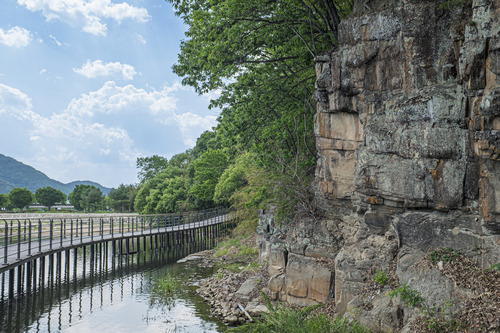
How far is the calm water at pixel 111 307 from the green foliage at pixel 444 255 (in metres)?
6.67

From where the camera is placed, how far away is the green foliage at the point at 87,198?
8462 centimetres

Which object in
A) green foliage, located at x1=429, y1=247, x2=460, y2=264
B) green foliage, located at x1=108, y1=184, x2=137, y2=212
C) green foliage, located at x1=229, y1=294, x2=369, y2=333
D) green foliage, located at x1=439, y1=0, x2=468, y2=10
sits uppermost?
green foliage, located at x1=439, y1=0, x2=468, y2=10

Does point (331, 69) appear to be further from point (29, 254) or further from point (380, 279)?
point (29, 254)

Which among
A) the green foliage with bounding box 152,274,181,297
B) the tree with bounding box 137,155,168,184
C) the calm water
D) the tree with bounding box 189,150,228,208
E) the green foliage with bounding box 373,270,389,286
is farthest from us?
the tree with bounding box 137,155,168,184

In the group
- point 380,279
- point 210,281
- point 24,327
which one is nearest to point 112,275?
point 210,281

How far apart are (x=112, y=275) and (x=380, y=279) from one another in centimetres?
1600

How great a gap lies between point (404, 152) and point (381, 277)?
9.95 feet

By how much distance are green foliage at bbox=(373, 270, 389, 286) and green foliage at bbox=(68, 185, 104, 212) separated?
81314 millimetres

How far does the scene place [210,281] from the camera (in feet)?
60.6

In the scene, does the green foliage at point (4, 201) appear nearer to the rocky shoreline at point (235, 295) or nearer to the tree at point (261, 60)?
the rocky shoreline at point (235, 295)

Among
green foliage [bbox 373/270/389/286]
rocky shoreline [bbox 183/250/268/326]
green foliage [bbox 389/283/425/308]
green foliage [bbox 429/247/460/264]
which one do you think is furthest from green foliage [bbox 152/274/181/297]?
green foliage [bbox 429/247/460/264]

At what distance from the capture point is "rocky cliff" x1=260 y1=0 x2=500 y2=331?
834 centimetres

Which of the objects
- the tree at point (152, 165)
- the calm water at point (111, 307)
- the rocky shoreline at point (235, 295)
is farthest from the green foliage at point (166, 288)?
the tree at point (152, 165)

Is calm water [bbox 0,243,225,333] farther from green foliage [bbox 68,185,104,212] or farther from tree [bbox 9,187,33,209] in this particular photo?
green foliage [bbox 68,185,104,212]
